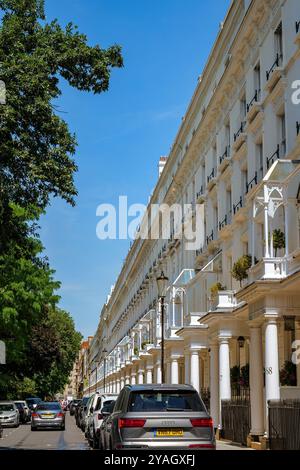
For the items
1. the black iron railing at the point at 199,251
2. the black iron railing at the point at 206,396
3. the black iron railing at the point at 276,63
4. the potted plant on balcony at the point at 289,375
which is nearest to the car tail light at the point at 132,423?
the potted plant on balcony at the point at 289,375

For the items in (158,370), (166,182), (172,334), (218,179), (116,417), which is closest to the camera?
(116,417)

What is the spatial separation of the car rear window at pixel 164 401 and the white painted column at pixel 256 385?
9.22 meters

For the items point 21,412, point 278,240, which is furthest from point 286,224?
point 21,412

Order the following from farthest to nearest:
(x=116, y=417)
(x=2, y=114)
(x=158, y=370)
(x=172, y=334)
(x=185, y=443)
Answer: (x=158, y=370) → (x=172, y=334) → (x=2, y=114) → (x=116, y=417) → (x=185, y=443)

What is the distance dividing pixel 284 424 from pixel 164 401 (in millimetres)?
6963

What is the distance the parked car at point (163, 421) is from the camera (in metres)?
12.5

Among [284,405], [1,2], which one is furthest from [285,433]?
[1,2]

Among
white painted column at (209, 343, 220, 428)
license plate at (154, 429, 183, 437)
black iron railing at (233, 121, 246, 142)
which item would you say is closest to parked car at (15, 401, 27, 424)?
white painted column at (209, 343, 220, 428)

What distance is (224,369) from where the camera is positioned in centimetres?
2744

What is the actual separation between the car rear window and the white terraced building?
6072 mm

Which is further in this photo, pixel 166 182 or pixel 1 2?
pixel 166 182

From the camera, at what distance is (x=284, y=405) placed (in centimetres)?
1906
